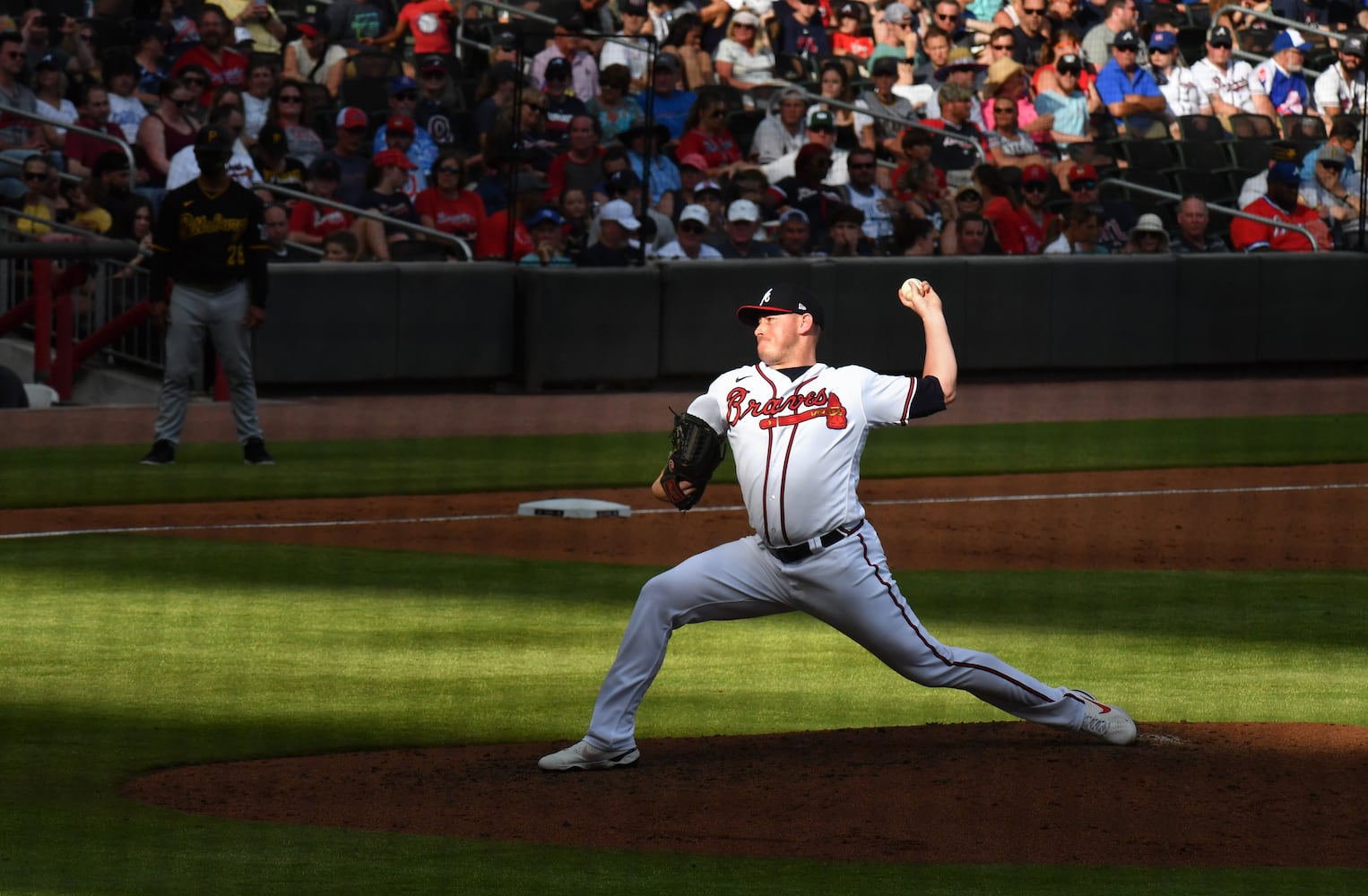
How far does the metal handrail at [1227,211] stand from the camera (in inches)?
806

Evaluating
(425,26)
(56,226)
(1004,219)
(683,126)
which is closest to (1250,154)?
(1004,219)

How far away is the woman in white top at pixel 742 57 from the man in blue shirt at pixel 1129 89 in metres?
3.90

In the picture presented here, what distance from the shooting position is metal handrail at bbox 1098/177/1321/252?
20.5 m

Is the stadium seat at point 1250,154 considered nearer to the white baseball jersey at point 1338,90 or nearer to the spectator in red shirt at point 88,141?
the white baseball jersey at point 1338,90

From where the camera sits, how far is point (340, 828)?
529 cm

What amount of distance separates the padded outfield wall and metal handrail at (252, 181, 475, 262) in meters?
0.31

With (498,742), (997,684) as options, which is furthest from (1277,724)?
(498,742)

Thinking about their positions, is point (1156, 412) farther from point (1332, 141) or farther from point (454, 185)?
point (454, 185)

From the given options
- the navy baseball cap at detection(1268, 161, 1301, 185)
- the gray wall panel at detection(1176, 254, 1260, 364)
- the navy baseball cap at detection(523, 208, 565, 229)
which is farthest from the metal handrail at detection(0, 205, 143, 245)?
the navy baseball cap at detection(1268, 161, 1301, 185)

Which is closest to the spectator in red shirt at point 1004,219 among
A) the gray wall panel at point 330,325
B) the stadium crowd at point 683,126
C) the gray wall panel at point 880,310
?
the stadium crowd at point 683,126

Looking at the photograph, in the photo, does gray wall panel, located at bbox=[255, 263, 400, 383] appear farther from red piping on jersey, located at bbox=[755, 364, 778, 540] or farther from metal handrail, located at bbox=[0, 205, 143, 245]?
red piping on jersey, located at bbox=[755, 364, 778, 540]

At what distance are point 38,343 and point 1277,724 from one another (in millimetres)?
11548

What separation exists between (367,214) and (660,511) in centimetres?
567

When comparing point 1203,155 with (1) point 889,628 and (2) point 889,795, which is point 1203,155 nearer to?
(1) point 889,628
